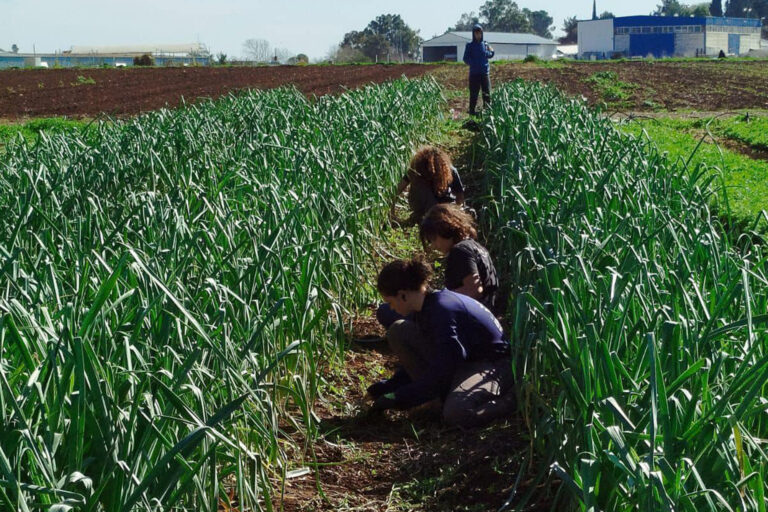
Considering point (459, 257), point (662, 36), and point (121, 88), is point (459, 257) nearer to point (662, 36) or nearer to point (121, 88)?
point (121, 88)

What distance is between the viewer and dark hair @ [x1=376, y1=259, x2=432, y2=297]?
3.44 m

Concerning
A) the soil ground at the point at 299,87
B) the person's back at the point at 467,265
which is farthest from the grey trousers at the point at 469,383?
the soil ground at the point at 299,87

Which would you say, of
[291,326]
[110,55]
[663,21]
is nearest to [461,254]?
[291,326]

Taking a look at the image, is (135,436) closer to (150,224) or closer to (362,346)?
(150,224)

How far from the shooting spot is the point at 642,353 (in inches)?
84.3

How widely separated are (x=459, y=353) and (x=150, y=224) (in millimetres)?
1267

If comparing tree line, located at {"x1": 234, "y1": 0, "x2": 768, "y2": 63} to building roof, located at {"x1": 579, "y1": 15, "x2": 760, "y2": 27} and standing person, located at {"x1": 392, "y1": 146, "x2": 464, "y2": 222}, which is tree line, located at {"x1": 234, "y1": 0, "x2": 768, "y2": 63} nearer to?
building roof, located at {"x1": 579, "y1": 15, "x2": 760, "y2": 27}

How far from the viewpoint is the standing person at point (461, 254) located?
408 centimetres

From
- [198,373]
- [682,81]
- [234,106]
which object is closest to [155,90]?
[682,81]

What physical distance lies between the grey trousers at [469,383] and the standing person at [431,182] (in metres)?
2.26

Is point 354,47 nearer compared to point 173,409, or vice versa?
point 173,409

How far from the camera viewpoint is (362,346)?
4445 mm

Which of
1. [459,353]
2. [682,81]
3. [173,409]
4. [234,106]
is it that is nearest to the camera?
[173,409]

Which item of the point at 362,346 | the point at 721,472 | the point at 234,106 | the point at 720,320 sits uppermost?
the point at 234,106
